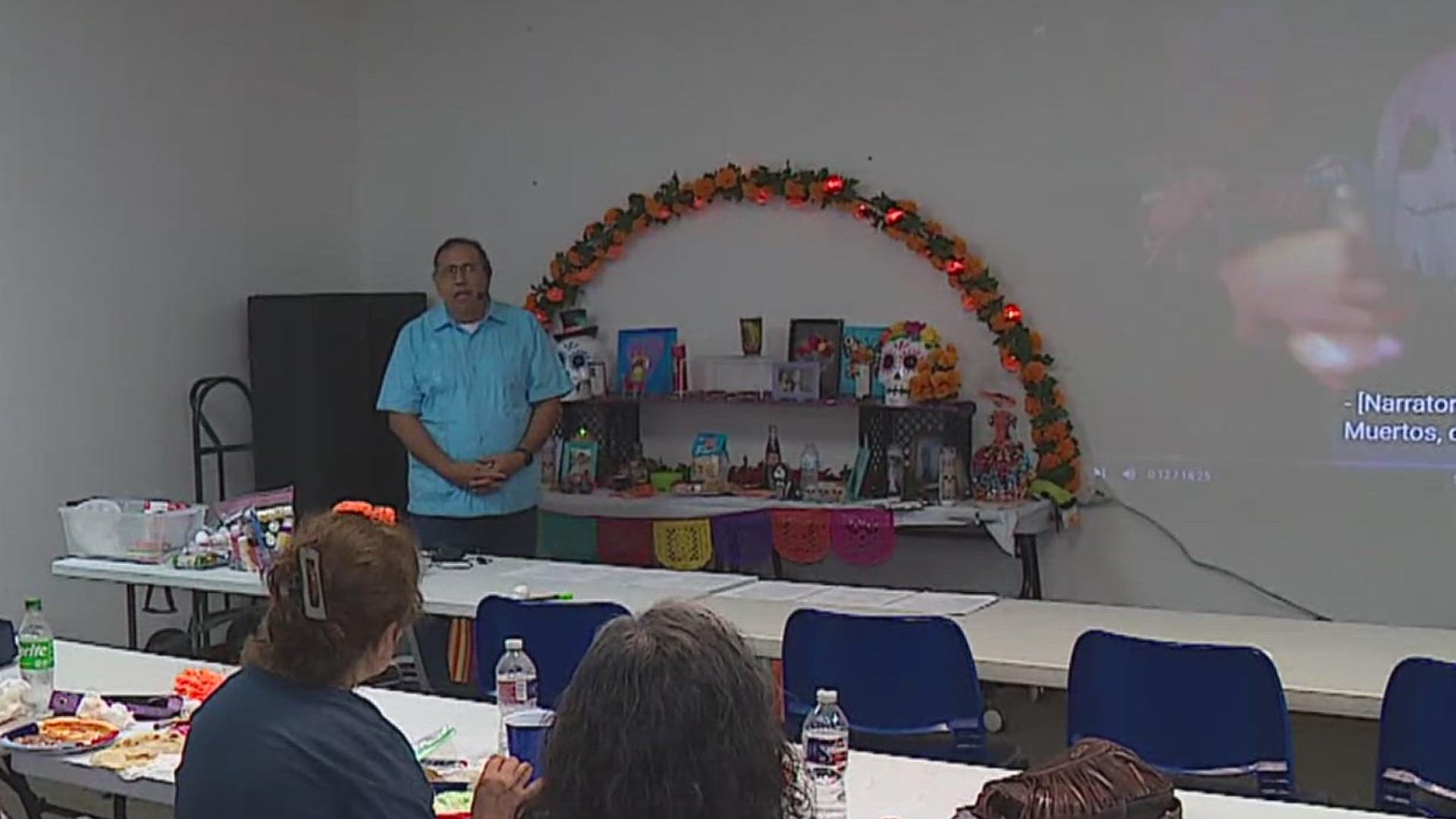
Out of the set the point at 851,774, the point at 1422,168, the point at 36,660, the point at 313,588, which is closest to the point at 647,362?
the point at 1422,168

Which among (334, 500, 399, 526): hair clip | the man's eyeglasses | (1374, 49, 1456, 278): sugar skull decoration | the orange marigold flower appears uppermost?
(1374, 49, 1456, 278): sugar skull decoration

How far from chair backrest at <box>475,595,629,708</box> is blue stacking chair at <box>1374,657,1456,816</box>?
1.48 metres

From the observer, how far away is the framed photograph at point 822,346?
20.9 feet

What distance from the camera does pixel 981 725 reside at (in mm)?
3340

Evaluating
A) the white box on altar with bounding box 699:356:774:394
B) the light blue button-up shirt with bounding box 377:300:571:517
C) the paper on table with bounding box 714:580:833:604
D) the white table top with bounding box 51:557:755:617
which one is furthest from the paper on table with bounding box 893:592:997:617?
the white box on altar with bounding box 699:356:774:394

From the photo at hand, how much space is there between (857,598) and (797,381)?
7.32ft

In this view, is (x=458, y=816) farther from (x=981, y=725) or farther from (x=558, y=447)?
(x=558, y=447)

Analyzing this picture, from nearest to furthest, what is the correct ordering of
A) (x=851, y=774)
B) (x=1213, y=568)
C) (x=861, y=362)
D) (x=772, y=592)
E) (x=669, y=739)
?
1. (x=669, y=739)
2. (x=851, y=774)
3. (x=772, y=592)
4. (x=1213, y=568)
5. (x=861, y=362)

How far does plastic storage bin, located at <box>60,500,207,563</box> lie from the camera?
4820 millimetres

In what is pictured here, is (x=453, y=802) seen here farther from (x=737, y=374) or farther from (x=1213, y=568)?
(x=737, y=374)

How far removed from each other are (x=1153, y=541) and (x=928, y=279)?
1.26 meters

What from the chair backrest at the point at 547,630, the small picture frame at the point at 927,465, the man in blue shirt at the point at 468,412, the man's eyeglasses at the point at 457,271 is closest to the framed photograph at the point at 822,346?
the small picture frame at the point at 927,465

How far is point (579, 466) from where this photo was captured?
21.9 ft

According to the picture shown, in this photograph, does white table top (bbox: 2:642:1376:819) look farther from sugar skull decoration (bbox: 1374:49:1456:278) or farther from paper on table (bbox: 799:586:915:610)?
sugar skull decoration (bbox: 1374:49:1456:278)
